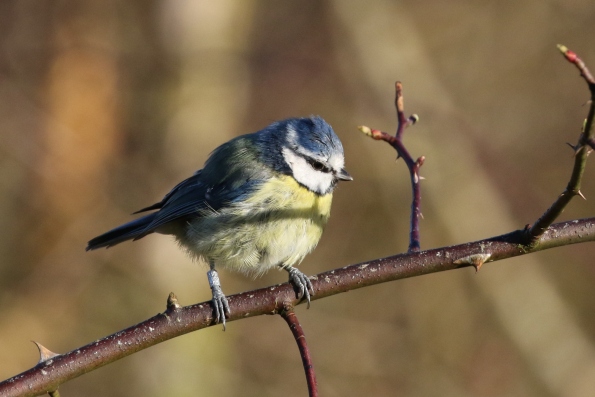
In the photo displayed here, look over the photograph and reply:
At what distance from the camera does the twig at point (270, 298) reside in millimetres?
2418

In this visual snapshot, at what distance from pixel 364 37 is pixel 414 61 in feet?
2.11

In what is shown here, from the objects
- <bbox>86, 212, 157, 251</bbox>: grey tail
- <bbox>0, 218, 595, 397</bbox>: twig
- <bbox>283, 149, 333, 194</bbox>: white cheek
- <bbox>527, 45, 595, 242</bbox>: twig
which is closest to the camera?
<bbox>527, 45, 595, 242</bbox>: twig

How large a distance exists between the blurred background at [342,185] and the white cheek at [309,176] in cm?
368

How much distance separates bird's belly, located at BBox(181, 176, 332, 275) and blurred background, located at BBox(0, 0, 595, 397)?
12.0 ft

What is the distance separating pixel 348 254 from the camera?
8758 millimetres

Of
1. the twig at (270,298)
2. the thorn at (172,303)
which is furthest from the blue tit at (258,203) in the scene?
the thorn at (172,303)

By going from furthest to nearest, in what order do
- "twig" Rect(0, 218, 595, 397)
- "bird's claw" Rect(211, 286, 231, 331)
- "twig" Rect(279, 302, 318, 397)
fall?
"bird's claw" Rect(211, 286, 231, 331) < "twig" Rect(0, 218, 595, 397) < "twig" Rect(279, 302, 318, 397)

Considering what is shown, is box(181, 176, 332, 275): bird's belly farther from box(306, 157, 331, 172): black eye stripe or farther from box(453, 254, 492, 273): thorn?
box(453, 254, 492, 273): thorn

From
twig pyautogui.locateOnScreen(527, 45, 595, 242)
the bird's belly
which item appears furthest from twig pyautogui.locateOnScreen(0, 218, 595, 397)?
the bird's belly

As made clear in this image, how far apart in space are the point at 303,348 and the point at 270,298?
545 mm

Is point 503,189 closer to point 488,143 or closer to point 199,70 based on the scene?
point 488,143

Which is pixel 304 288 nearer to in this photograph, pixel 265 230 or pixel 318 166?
pixel 265 230

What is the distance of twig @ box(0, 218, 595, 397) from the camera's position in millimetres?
2418

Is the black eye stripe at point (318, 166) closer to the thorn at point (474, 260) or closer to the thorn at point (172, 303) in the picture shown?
the thorn at point (474, 260)
